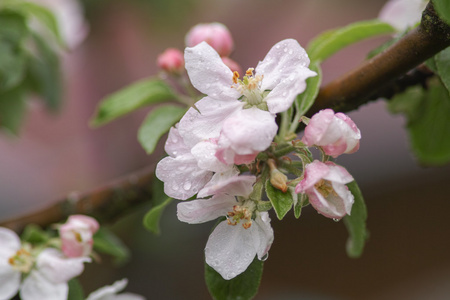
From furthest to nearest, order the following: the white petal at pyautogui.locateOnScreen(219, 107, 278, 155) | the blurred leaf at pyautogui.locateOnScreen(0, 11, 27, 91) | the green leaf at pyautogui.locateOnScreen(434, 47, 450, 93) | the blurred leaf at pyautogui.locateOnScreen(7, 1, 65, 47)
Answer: the blurred leaf at pyautogui.locateOnScreen(7, 1, 65, 47) → the blurred leaf at pyautogui.locateOnScreen(0, 11, 27, 91) → the green leaf at pyautogui.locateOnScreen(434, 47, 450, 93) → the white petal at pyautogui.locateOnScreen(219, 107, 278, 155)

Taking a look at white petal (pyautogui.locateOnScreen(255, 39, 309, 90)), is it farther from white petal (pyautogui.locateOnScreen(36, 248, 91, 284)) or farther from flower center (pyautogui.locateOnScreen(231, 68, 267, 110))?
white petal (pyautogui.locateOnScreen(36, 248, 91, 284))

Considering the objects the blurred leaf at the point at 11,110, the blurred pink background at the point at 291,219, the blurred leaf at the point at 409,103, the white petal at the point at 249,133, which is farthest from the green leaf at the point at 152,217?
the blurred pink background at the point at 291,219

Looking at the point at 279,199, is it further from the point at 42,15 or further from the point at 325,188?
the point at 42,15

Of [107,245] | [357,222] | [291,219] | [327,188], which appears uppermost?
[327,188]

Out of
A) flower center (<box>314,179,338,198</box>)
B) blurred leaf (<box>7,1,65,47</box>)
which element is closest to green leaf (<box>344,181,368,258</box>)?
flower center (<box>314,179,338,198</box>)

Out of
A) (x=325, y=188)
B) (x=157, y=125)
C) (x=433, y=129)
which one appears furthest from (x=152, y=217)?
(x=433, y=129)
